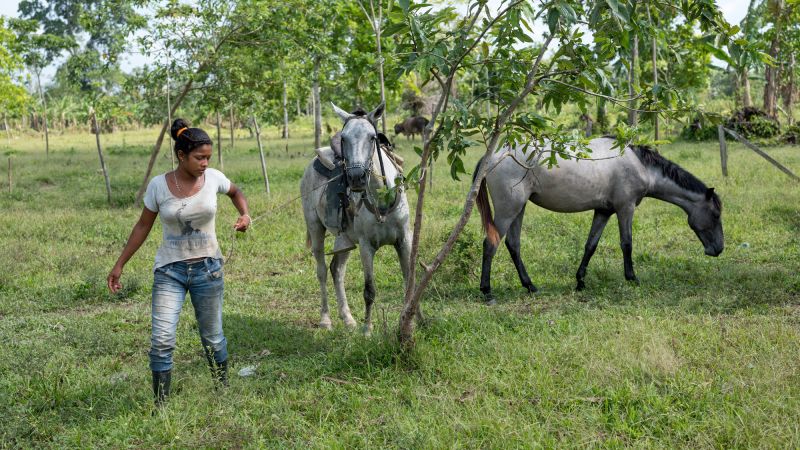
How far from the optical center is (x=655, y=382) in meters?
4.41

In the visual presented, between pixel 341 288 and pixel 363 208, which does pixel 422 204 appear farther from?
pixel 341 288

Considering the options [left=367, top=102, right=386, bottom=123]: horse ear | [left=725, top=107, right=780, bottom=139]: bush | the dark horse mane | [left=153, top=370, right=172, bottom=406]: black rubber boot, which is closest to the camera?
[left=153, top=370, right=172, bottom=406]: black rubber boot

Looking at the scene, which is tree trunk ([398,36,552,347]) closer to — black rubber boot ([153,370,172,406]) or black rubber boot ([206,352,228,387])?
black rubber boot ([206,352,228,387])

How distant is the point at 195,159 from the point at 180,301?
97cm

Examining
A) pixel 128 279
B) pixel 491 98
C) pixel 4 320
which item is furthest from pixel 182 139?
pixel 128 279

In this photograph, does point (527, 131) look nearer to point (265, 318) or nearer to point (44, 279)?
point (265, 318)

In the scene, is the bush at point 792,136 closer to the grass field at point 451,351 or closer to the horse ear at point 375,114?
the grass field at point 451,351

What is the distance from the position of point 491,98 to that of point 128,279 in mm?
5408

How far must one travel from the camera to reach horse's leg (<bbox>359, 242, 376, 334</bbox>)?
6.12m

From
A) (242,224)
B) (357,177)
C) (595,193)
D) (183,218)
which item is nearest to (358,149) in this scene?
(357,177)

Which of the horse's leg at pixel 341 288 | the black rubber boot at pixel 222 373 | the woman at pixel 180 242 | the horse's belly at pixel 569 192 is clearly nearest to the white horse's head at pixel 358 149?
the woman at pixel 180 242

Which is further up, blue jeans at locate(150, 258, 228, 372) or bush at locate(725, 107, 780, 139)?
bush at locate(725, 107, 780, 139)

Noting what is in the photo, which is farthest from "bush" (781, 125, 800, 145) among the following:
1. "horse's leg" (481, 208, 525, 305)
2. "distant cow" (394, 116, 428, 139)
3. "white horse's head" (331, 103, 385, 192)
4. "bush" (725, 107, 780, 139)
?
"white horse's head" (331, 103, 385, 192)

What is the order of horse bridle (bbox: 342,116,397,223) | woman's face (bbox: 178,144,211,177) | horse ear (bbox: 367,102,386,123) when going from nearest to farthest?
woman's face (bbox: 178,144,211,177) → horse bridle (bbox: 342,116,397,223) → horse ear (bbox: 367,102,386,123)
